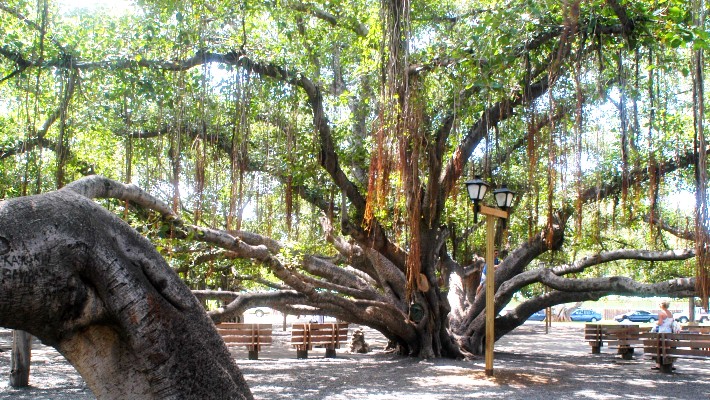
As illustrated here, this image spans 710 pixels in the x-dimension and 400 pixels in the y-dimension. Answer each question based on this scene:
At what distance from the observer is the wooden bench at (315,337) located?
40.7ft

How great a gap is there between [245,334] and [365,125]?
4688mm

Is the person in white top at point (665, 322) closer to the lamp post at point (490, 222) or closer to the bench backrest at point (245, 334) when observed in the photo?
the lamp post at point (490, 222)

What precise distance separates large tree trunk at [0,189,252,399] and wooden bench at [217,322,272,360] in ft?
31.5

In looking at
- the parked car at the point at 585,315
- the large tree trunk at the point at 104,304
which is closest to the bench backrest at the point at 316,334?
the large tree trunk at the point at 104,304

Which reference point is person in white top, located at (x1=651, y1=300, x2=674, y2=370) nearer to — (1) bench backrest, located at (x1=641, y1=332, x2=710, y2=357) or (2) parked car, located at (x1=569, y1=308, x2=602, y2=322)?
(1) bench backrest, located at (x1=641, y1=332, x2=710, y2=357)

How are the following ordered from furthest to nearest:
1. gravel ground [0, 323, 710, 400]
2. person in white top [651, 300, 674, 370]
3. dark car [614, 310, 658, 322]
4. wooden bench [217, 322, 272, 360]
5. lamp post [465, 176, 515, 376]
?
dark car [614, 310, 658, 322], wooden bench [217, 322, 272, 360], person in white top [651, 300, 674, 370], lamp post [465, 176, 515, 376], gravel ground [0, 323, 710, 400]

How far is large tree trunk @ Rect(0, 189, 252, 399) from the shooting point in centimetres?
211

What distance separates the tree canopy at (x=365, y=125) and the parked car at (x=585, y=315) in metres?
24.8

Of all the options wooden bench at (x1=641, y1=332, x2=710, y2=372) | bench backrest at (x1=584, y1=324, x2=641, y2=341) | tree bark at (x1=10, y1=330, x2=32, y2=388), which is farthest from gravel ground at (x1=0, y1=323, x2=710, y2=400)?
bench backrest at (x1=584, y1=324, x2=641, y2=341)

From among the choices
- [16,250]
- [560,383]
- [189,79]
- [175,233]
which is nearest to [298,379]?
[175,233]

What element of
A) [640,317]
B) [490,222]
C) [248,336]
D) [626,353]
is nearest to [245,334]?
[248,336]

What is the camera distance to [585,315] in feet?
→ 123

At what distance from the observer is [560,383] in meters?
8.54

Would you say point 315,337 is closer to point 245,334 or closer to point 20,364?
point 245,334
